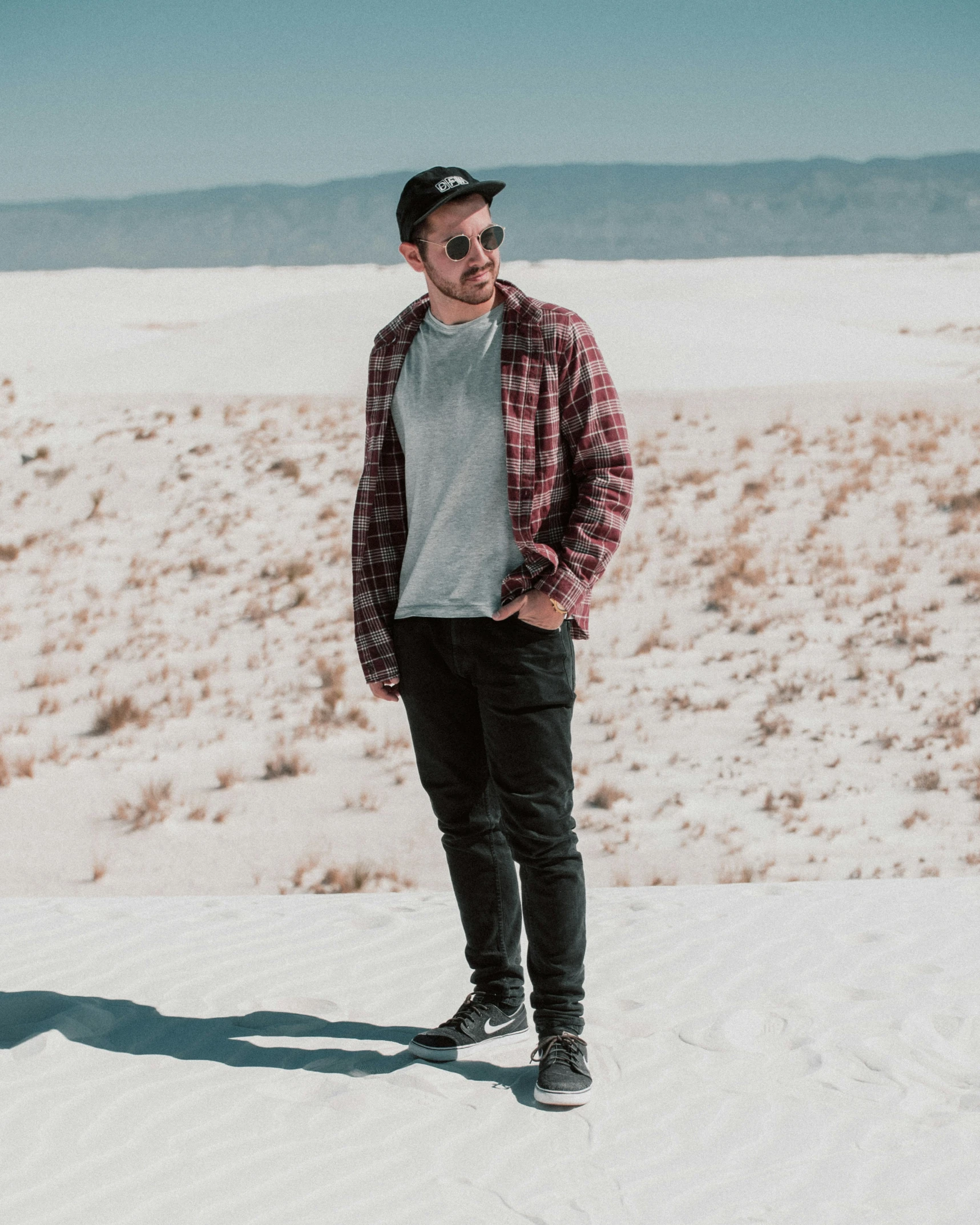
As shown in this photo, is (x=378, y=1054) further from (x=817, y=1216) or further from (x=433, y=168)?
(x=433, y=168)

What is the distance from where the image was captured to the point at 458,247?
2764 millimetres

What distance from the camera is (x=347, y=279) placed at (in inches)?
2832

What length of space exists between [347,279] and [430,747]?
72.1 metres

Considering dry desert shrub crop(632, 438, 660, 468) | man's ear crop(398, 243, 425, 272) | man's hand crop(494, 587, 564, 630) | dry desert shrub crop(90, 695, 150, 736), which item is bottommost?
dry desert shrub crop(90, 695, 150, 736)

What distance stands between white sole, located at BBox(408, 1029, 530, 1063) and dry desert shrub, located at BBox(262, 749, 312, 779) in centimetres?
455

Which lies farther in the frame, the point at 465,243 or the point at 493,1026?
the point at 493,1026

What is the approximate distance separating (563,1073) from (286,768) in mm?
5003

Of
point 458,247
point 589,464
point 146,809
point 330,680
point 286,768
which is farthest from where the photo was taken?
point 330,680

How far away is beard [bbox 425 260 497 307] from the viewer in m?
2.81

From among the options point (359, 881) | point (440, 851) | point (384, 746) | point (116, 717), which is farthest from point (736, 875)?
point (116, 717)

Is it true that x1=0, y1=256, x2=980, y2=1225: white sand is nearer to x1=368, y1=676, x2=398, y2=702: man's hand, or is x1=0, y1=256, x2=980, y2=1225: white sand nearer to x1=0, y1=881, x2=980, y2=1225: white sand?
x1=0, y1=881, x2=980, y2=1225: white sand

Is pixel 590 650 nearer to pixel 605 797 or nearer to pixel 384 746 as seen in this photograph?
pixel 384 746

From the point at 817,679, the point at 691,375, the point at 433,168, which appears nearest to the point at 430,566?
the point at 433,168

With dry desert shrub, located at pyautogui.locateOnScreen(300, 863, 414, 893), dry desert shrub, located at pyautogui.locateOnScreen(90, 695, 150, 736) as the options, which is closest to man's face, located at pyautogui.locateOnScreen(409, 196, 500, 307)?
dry desert shrub, located at pyautogui.locateOnScreen(300, 863, 414, 893)
